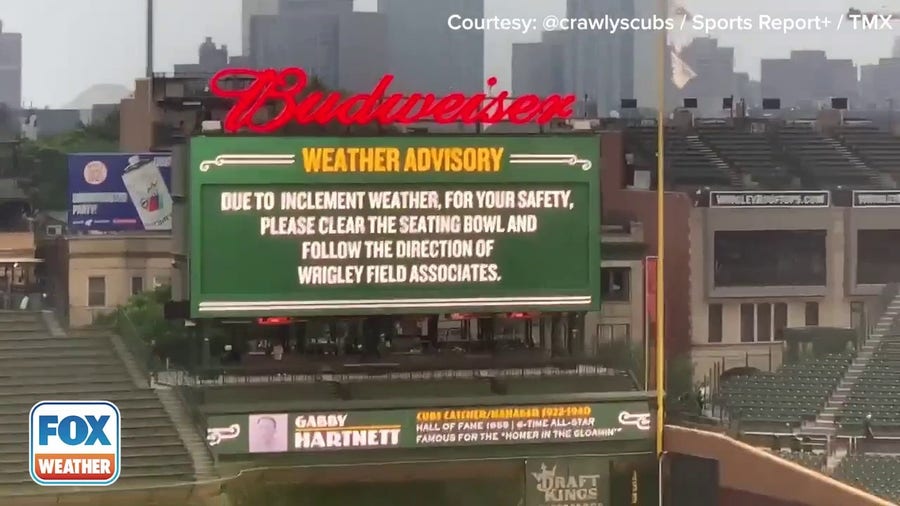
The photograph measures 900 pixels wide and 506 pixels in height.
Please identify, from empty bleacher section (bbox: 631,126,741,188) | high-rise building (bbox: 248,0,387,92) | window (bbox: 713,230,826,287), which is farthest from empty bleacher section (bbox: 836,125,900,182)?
high-rise building (bbox: 248,0,387,92)

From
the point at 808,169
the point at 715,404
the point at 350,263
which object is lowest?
the point at 715,404

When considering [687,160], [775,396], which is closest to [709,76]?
[687,160]

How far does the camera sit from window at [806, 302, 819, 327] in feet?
15.2

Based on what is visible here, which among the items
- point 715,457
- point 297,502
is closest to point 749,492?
point 715,457

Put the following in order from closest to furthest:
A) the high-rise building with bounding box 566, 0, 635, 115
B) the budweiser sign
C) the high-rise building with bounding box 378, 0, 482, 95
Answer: the budweiser sign
the high-rise building with bounding box 378, 0, 482, 95
the high-rise building with bounding box 566, 0, 635, 115

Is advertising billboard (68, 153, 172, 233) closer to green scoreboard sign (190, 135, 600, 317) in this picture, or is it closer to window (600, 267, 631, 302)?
green scoreboard sign (190, 135, 600, 317)

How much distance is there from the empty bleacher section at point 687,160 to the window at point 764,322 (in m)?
0.46

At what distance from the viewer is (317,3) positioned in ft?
14.4

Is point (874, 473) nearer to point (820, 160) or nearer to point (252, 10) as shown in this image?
point (820, 160)

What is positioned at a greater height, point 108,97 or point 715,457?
point 108,97

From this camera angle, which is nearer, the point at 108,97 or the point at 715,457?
the point at 108,97

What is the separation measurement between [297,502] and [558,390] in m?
0.98

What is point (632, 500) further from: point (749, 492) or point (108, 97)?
point (108, 97)

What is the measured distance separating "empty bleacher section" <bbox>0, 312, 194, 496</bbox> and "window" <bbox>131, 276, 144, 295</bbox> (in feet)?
0.61
